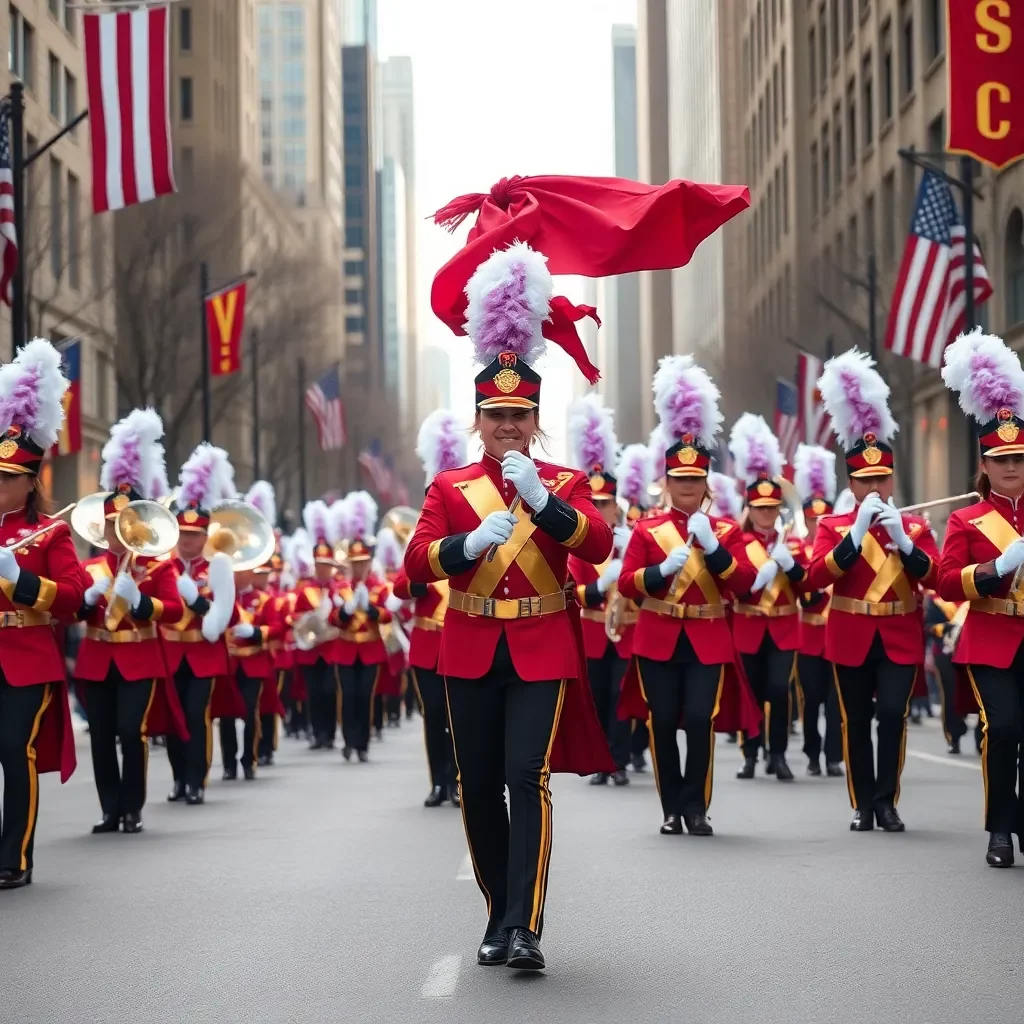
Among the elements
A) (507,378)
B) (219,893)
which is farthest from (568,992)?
(219,893)

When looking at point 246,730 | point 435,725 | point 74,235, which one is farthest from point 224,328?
point 435,725

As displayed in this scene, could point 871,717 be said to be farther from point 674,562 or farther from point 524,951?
point 524,951

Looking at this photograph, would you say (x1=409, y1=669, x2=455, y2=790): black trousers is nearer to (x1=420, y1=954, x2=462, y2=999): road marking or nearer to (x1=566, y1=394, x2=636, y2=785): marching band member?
(x1=566, y1=394, x2=636, y2=785): marching band member

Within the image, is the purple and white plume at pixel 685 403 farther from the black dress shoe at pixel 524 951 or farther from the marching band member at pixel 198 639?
the black dress shoe at pixel 524 951

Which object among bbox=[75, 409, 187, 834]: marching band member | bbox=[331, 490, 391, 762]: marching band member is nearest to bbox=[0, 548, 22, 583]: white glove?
bbox=[75, 409, 187, 834]: marching band member

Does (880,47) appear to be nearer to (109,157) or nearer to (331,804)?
(109,157)

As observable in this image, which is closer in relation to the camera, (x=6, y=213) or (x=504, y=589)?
(x=504, y=589)

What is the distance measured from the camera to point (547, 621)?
7.65 metres

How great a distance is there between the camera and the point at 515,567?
301 inches

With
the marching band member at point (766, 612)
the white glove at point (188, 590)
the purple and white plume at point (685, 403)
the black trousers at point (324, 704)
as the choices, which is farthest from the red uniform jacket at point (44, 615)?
the black trousers at point (324, 704)

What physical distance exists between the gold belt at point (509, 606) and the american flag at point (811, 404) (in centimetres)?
3279

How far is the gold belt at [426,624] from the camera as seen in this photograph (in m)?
14.7

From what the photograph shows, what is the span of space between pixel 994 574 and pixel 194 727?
7.15 meters

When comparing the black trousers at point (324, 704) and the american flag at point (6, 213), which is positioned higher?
the american flag at point (6, 213)
